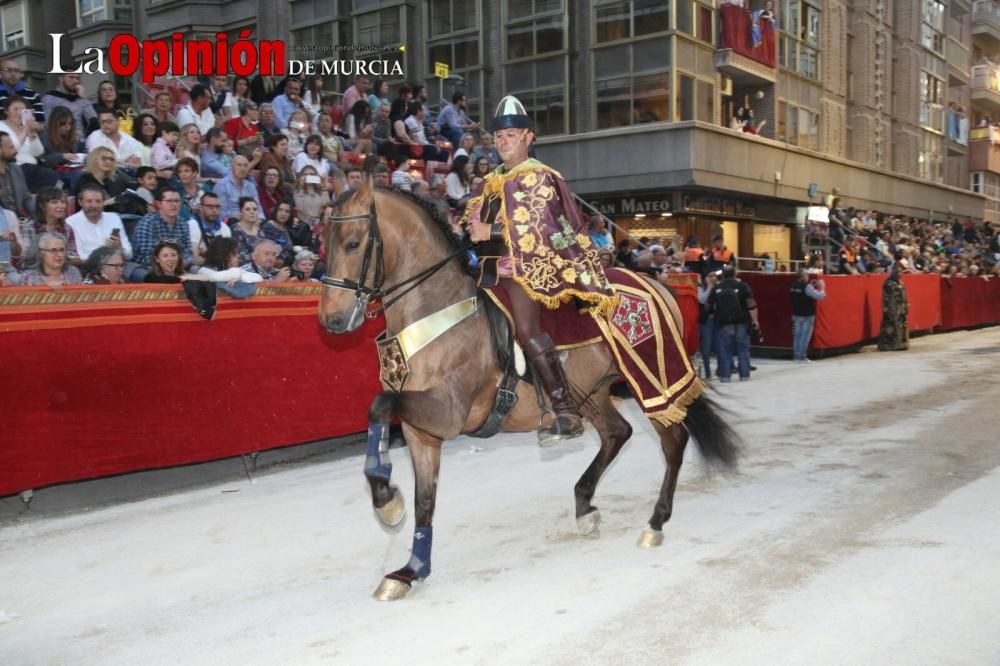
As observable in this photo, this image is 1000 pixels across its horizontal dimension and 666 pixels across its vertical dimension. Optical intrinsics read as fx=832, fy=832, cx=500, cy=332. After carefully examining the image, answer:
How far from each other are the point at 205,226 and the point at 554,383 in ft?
17.5

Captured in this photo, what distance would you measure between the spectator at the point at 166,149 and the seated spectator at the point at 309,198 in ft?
4.93

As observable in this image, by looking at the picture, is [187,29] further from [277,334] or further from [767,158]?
[277,334]

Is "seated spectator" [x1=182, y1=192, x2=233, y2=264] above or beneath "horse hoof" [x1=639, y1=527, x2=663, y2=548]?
above

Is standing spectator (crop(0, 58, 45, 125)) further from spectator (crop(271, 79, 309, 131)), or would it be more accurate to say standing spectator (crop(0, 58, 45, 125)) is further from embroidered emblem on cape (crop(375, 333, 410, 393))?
embroidered emblem on cape (crop(375, 333, 410, 393))

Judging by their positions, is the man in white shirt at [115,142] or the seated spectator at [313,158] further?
the seated spectator at [313,158]

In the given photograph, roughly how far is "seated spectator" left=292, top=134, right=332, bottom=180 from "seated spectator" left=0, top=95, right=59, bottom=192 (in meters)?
3.21

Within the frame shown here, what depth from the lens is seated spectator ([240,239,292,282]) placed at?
8.65 meters

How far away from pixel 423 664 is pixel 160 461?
4.19 meters

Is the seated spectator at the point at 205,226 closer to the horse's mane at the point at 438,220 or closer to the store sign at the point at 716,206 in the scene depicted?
the horse's mane at the point at 438,220

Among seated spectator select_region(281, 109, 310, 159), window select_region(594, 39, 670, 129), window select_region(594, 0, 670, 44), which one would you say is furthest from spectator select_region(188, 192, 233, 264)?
window select_region(594, 0, 670, 44)

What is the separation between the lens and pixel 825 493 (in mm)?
6625

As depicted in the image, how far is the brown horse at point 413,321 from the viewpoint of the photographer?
4.56 meters

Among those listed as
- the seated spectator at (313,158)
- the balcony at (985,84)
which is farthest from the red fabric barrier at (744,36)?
the balcony at (985,84)

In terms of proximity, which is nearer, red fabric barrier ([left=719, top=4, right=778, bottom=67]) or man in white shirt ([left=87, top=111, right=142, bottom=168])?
man in white shirt ([left=87, top=111, right=142, bottom=168])
